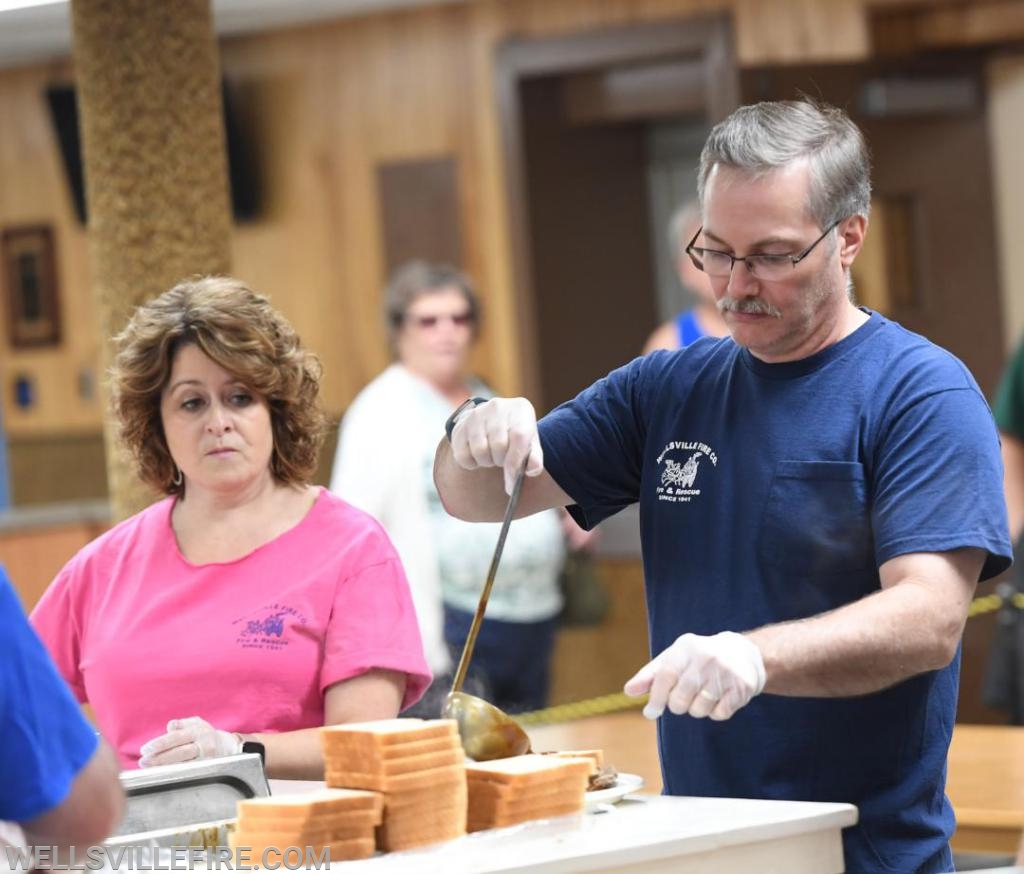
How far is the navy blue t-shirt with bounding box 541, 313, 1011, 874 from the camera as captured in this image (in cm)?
210

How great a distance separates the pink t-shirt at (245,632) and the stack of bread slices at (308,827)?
21.4 inches

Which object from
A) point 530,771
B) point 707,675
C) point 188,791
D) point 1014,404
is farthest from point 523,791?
point 1014,404

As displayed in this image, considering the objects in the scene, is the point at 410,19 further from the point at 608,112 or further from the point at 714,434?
the point at 714,434

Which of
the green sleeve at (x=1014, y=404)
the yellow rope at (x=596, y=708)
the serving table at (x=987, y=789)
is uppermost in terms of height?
the green sleeve at (x=1014, y=404)

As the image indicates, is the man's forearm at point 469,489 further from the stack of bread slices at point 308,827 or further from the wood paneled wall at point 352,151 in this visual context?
the wood paneled wall at point 352,151

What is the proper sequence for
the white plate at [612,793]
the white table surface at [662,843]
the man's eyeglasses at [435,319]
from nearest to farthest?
the white table surface at [662,843] < the white plate at [612,793] < the man's eyeglasses at [435,319]

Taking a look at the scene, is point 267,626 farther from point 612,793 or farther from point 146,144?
point 146,144

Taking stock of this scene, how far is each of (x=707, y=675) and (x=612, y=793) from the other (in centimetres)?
29

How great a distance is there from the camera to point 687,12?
6.59 m

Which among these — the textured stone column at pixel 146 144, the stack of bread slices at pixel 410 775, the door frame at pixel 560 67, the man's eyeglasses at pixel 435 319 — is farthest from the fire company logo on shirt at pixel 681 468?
the door frame at pixel 560 67

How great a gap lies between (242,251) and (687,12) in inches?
88.7

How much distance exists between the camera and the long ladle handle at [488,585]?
2.17 metres

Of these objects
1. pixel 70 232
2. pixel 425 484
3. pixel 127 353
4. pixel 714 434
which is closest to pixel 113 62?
pixel 127 353

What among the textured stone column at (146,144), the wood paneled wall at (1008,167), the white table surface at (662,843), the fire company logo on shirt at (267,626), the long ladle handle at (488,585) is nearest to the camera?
the white table surface at (662,843)
